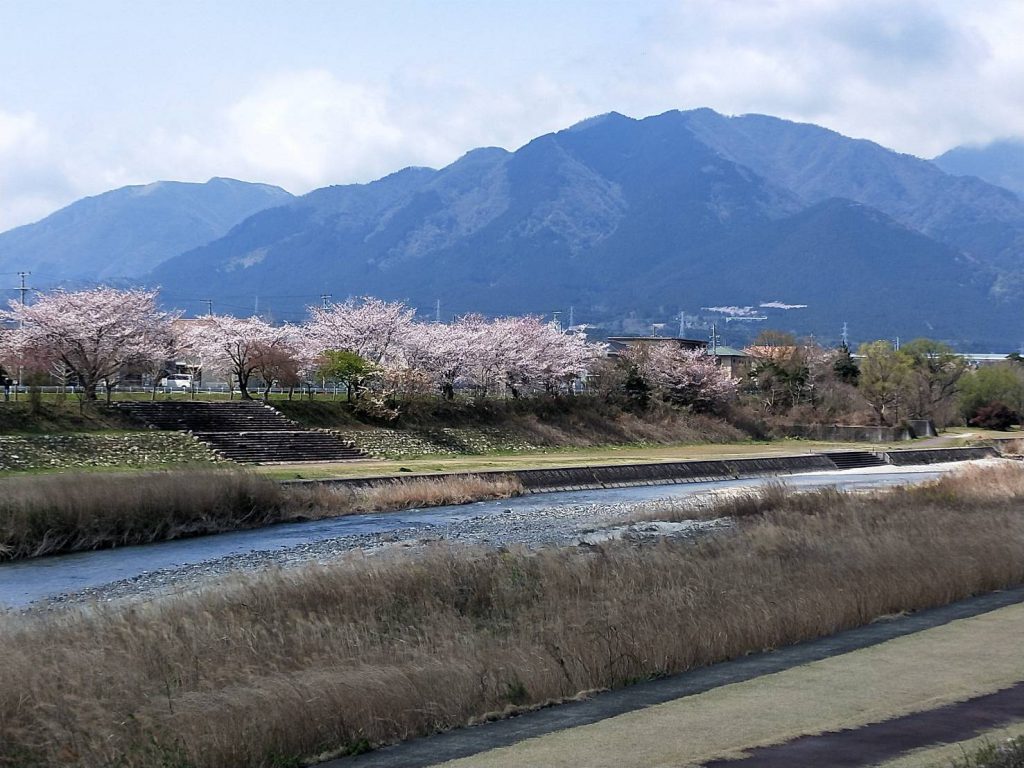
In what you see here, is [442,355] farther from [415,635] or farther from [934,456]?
[415,635]

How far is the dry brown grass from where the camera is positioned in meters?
10.8

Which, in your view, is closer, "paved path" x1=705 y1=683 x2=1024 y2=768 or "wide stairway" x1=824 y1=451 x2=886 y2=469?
"paved path" x1=705 y1=683 x2=1024 y2=768

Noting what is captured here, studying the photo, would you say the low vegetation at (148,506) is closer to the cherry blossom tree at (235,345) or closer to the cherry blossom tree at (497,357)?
the cherry blossom tree at (235,345)

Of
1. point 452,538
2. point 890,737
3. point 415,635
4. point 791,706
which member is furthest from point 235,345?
point 890,737

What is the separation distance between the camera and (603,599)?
637 inches

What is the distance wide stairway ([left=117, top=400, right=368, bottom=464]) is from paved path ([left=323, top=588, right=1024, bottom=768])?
41.9 meters

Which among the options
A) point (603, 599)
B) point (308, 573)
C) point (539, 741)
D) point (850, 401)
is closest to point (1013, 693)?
point (539, 741)

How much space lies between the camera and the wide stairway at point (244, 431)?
55.5 m

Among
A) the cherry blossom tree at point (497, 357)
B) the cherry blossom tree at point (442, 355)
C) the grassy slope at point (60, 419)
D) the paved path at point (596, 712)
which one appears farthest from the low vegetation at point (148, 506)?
the cherry blossom tree at point (497, 357)

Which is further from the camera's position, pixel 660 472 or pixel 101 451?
pixel 660 472

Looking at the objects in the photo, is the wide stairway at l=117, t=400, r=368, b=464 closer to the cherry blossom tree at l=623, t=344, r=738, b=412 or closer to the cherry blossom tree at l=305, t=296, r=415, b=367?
the cherry blossom tree at l=305, t=296, r=415, b=367

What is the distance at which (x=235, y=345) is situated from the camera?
2800 inches

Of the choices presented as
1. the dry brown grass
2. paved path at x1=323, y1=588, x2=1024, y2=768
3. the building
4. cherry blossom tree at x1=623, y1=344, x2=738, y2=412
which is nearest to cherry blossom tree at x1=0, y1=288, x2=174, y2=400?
cherry blossom tree at x1=623, y1=344, x2=738, y2=412

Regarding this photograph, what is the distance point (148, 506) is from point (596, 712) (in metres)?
23.4
